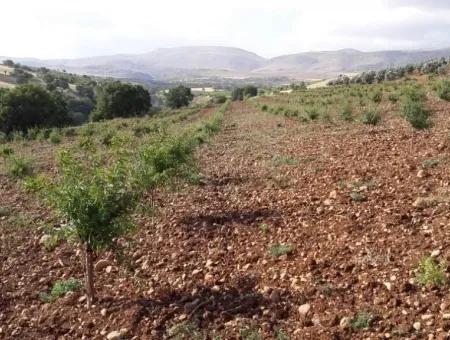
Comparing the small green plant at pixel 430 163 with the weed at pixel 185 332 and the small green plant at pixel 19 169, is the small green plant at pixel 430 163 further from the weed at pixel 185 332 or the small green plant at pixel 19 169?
the small green plant at pixel 19 169

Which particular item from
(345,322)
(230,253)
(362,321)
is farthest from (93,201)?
(362,321)

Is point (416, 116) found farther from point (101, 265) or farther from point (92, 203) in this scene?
point (92, 203)

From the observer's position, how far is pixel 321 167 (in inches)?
520

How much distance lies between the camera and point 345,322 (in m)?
5.71

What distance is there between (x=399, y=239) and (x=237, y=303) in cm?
252

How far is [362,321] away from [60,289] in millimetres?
4704

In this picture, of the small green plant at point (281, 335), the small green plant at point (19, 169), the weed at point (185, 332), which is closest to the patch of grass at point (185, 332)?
the weed at point (185, 332)

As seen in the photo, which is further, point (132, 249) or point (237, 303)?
point (132, 249)

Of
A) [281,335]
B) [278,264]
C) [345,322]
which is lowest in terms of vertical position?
[281,335]

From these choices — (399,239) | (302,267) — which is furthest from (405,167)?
(302,267)

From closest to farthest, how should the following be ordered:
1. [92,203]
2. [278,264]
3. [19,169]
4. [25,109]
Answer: [92,203], [278,264], [19,169], [25,109]

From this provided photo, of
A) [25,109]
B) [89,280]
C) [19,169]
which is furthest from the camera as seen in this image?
[25,109]

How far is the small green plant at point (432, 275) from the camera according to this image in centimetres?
585

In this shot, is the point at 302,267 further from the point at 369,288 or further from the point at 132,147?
the point at 132,147
